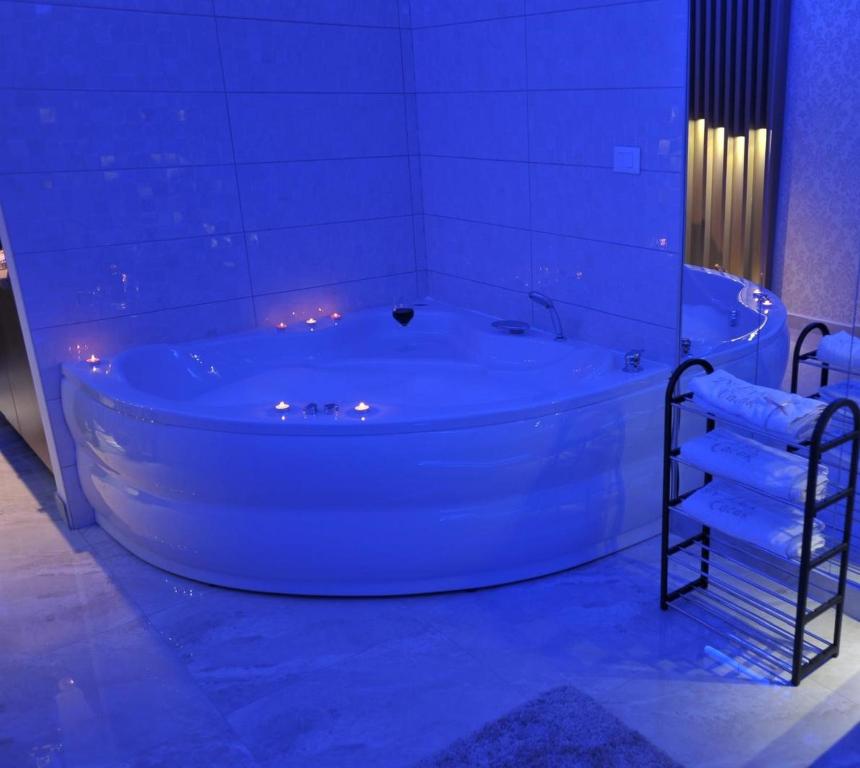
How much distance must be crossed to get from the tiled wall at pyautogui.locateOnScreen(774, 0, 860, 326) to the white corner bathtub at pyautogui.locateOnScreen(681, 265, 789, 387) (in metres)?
0.13

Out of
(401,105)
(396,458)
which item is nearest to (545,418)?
(396,458)

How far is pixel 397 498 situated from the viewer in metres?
2.53

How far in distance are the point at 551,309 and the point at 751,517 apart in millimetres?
1298

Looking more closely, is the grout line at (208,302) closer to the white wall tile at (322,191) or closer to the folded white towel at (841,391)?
the white wall tile at (322,191)

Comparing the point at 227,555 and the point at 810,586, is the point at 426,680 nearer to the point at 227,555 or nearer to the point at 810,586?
the point at 227,555

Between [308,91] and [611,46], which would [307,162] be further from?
[611,46]

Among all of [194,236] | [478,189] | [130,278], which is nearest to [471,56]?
[478,189]

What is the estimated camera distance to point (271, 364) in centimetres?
353

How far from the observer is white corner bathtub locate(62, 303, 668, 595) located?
251 cm

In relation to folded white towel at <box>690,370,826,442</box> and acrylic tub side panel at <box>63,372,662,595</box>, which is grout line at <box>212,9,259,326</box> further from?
folded white towel at <box>690,370,826,442</box>

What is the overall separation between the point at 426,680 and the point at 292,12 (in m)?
2.48

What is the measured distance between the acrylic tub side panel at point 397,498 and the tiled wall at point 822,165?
0.64 meters

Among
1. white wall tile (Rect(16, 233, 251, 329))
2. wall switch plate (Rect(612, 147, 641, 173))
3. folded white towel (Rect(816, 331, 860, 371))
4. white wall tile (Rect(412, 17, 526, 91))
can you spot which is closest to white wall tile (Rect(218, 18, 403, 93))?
white wall tile (Rect(412, 17, 526, 91))

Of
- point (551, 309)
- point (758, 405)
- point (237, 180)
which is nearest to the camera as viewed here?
point (758, 405)
